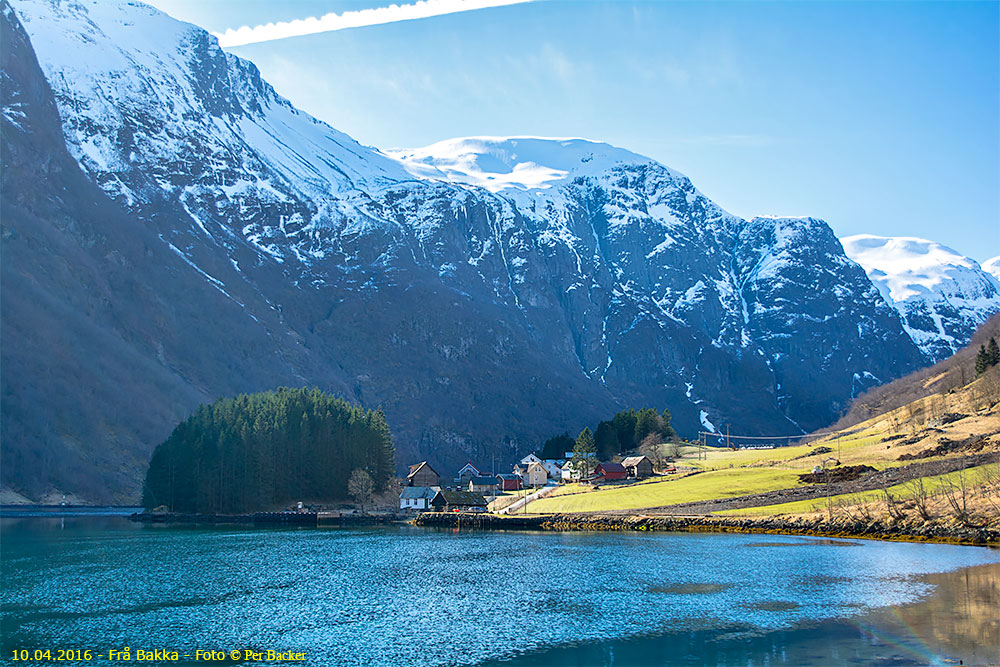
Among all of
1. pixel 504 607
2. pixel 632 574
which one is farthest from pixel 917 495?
pixel 504 607

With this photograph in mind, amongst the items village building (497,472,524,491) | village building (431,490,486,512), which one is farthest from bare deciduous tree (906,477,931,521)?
village building (497,472,524,491)

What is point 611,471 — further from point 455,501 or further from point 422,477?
point 422,477

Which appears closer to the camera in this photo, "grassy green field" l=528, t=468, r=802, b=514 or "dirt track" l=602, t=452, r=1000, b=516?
"dirt track" l=602, t=452, r=1000, b=516

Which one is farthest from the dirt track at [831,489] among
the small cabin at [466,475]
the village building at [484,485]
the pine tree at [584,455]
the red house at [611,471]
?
Answer: the small cabin at [466,475]

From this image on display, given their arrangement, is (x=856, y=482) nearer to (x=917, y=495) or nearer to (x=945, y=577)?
(x=917, y=495)

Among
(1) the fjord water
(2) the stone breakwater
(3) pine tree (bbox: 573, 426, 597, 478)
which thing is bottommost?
(1) the fjord water

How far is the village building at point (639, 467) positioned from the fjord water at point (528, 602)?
183 feet

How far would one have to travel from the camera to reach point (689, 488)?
115 m

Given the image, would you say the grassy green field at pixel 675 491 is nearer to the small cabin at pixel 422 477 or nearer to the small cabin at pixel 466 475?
the small cabin at pixel 422 477

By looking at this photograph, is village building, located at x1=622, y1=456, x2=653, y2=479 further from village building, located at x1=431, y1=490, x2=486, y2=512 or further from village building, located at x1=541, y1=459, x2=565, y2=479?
village building, located at x1=541, y1=459, x2=565, y2=479

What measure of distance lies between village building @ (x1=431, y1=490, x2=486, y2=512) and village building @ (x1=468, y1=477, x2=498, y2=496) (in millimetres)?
24427

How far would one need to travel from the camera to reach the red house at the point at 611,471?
14112 cm

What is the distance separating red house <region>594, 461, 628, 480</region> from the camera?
463 feet

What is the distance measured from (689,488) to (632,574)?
5688 centimetres
